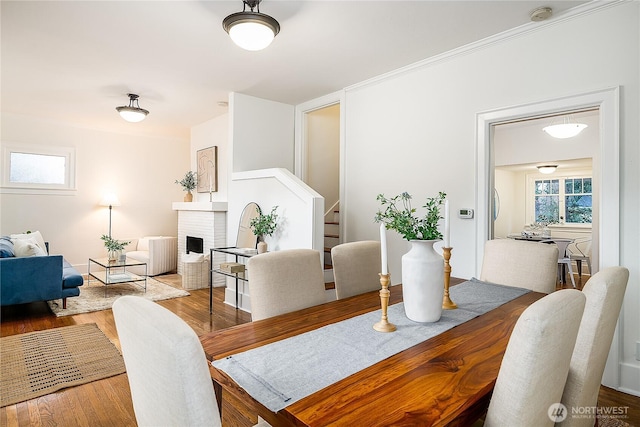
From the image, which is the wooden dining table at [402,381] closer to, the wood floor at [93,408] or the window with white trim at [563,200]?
the wood floor at [93,408]

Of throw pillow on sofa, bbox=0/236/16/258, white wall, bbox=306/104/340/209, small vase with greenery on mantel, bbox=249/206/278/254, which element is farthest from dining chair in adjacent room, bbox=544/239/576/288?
throw pillow on sofa, bbox=0/236/16/258

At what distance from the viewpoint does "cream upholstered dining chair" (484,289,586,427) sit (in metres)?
0.78

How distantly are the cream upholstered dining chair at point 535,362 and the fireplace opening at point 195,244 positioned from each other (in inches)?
202

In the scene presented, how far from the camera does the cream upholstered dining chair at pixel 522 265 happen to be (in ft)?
6.90

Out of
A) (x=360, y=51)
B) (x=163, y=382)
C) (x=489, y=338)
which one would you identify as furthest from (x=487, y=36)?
(x=163, y=382)

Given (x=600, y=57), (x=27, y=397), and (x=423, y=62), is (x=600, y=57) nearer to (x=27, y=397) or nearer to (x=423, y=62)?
(x=423, y=62)

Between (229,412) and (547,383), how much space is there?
1869 millimetres

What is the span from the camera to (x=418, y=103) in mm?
3473

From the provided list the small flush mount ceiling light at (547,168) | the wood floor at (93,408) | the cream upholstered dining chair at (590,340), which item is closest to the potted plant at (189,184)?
the wood floor at (93,408)

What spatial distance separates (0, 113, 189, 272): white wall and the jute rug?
10.7ft

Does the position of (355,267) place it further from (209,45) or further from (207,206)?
(207,206)

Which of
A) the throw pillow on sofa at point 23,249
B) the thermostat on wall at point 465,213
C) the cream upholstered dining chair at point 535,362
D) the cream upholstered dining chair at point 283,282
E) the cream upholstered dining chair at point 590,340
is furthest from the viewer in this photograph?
the throw pillow on sofa at point 23,249

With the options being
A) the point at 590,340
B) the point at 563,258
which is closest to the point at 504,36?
the point at 590,340

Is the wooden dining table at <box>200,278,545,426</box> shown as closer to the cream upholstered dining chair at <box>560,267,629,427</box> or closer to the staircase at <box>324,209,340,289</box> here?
the cream upholstered dining chair at <box>560,267,629,427</box>
